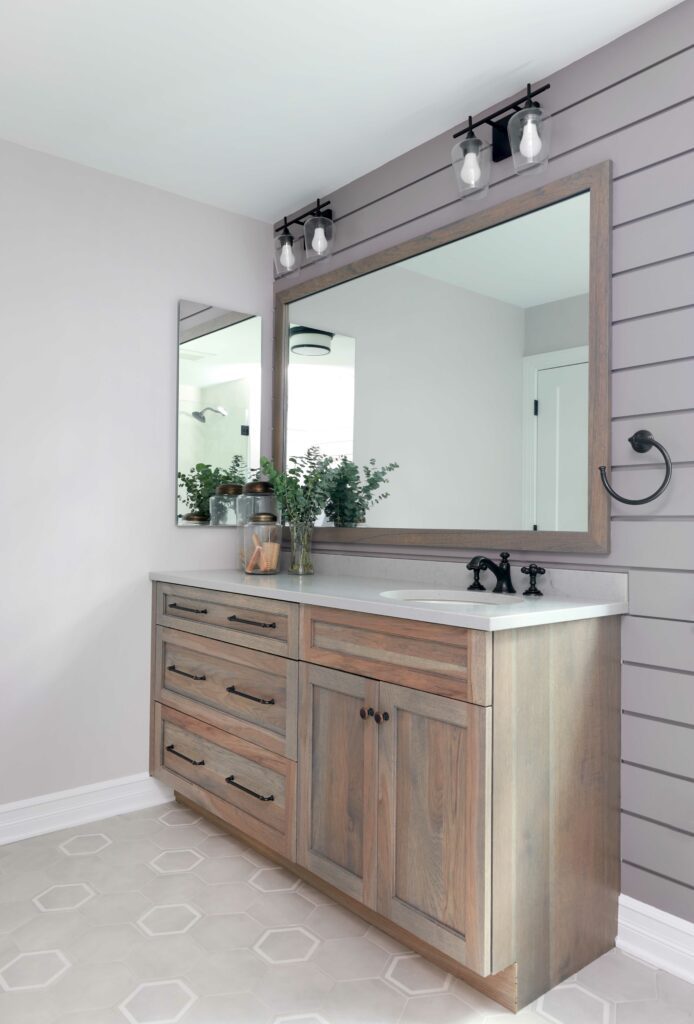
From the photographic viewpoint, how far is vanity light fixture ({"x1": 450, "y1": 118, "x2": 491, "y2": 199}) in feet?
7.41

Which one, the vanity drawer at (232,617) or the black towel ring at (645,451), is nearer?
the black towel ring at (645,451)

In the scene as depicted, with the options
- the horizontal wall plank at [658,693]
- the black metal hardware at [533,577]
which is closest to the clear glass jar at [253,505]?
the black metal hardware at [533,577]

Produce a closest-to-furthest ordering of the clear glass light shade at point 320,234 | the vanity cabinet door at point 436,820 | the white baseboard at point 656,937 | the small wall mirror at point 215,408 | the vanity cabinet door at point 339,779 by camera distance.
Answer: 1. the vanity cabinet door at point 436,820
2. the white baseboard at point 656,937
3. the vanity cabinet door at point 339,779
4. the clear glass light shade at point 320,234
5. the small wall mirror at point 215,408

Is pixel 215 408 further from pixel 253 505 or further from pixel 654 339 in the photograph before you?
pixel 654 339

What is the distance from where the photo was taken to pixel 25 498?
8.52 ft

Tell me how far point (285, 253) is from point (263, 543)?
4.05 feet

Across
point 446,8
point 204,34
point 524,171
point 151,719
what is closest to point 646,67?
point 524,171

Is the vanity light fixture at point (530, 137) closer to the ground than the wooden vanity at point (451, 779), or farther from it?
farther from it

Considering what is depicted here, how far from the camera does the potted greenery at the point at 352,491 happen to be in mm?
2752

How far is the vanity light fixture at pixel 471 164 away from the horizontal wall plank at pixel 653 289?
0.60 meters

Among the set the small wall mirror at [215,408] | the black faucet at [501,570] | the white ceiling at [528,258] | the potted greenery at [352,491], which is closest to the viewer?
the white ceiling at [528,258]

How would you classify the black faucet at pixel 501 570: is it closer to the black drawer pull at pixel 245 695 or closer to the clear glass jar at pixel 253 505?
the black drawer pull at pixel 245 695

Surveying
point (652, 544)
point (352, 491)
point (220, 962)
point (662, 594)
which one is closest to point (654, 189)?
point (652, 544)

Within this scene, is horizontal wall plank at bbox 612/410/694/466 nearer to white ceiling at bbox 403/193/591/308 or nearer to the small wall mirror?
white ceiling at bbox 403/193/591/308
